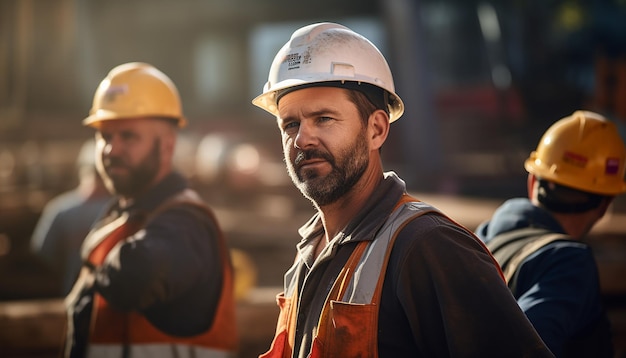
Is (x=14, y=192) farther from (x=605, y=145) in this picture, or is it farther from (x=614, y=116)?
(x=614, y=116)

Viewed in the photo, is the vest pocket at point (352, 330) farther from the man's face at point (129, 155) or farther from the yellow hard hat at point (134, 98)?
the yellow hard hat at point (134, 98)

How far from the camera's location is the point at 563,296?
3148 millimetres

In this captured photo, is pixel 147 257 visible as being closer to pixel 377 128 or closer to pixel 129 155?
pixel 129 155

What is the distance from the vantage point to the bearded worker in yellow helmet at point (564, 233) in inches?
124

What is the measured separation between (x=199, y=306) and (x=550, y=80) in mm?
16554

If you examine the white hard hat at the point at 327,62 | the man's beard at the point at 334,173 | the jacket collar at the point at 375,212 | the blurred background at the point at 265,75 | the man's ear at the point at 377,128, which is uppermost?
the white hard hat at the point at 327,62

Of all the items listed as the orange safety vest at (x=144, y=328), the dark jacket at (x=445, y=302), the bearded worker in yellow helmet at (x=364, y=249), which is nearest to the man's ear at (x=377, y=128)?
the bearded worker in yellow helmet at (x=364, y=249)

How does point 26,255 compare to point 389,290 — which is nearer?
point 389,290

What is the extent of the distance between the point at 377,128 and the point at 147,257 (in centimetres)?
140

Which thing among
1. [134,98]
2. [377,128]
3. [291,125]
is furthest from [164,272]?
[377,128]

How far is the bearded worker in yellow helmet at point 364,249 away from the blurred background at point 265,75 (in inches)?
391

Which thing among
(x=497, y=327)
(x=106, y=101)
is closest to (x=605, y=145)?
(x=497, y=327)

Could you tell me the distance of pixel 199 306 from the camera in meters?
3.89

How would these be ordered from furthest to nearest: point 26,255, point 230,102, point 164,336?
point 230,102, point 26,255, point 164,336
